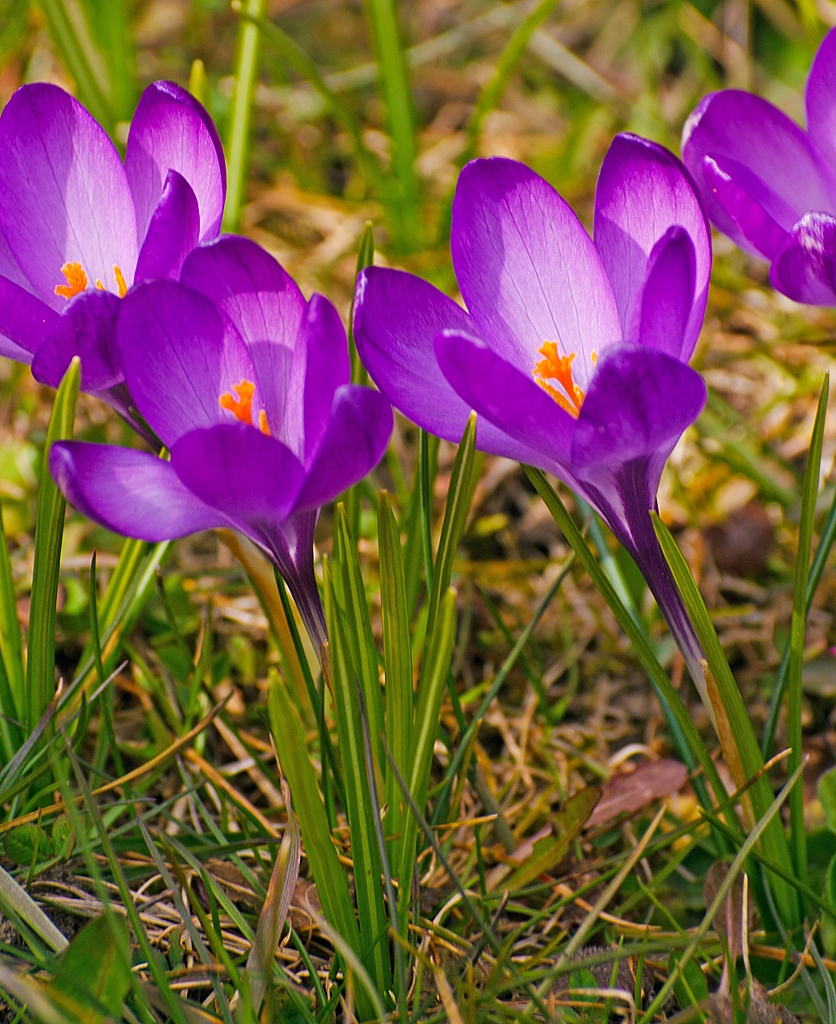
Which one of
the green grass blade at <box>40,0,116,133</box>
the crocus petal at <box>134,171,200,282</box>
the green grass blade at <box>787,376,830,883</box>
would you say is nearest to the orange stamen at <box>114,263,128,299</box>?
the crocus petal at <box>134,171,200,282</box>

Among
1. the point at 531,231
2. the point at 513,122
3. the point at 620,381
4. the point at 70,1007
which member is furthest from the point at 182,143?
the point at 513,122

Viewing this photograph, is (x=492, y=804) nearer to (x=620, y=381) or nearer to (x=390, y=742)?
(x=390, y=742)

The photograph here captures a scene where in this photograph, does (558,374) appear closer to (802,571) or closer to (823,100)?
(802,571)

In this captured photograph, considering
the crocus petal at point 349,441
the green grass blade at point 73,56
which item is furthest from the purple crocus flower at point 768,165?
the green grass blade at point 73,56

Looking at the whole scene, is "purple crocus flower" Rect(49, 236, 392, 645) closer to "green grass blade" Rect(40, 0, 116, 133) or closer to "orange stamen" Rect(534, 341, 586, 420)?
Result: "orange stamen" Rect(534, 341, 586, 420)

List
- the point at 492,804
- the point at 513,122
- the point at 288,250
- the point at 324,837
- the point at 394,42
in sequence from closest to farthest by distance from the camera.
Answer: the point at 324,837 → the point at 492,804 → the point at 394,42 → the point at 288,250 → the point at 513,122

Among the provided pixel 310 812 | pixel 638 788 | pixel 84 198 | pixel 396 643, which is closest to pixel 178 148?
pixel 84 198
